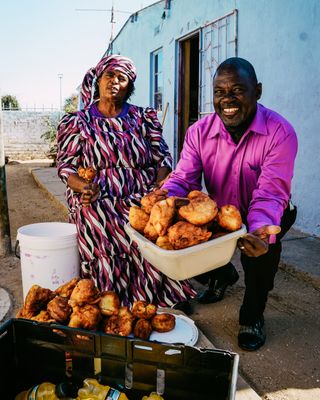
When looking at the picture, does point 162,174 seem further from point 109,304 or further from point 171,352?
point 171,352

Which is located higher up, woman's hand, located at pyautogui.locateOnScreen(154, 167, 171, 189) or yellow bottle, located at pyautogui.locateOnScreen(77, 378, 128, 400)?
woman's hand, located at pyautogui.locateOnScreen(154, 167, 171, 189)

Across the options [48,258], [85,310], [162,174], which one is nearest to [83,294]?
[85,310]

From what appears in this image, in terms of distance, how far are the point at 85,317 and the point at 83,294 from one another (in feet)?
0.36

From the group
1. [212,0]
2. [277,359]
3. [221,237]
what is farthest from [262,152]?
[212,0]

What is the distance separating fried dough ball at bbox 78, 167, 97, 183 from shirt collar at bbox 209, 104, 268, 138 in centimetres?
85

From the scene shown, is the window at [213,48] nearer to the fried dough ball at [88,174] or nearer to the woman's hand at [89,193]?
the fried dough ball at [88,174]

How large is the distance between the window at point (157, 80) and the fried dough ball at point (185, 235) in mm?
6549

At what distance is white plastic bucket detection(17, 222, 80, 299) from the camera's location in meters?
2.59

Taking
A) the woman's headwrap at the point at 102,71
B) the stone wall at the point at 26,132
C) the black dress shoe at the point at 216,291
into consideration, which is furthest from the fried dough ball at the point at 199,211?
the stone wall at the point at 26,132

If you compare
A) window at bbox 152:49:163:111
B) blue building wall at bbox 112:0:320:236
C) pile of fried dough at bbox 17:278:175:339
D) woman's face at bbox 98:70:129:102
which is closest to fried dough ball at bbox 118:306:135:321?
pile of fried dough at bbox 17:278:175:339

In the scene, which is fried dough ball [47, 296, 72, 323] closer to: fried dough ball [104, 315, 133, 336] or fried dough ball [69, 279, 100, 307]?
fried dough ball [69, 279, 100, 307]

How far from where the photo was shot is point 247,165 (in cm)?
230

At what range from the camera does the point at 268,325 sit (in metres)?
2.65

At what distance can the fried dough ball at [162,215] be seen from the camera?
160 cm
